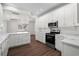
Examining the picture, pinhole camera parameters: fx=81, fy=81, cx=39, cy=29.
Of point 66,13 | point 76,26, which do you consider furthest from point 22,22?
point 76,26

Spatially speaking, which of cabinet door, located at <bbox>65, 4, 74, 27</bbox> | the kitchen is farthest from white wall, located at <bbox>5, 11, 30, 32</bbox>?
cabinet door, located at <bbox>65, 4, 74, 27</bbox>

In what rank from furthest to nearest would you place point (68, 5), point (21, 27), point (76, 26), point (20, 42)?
point (21, 27), point (20, 42), point (68, 5), point (76, 26)

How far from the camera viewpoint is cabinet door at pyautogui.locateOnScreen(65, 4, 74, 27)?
272 cm

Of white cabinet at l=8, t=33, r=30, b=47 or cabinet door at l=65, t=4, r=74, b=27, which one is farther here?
white cabinet at l=8, t=33, r=30, b=47

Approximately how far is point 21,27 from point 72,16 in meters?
2.60

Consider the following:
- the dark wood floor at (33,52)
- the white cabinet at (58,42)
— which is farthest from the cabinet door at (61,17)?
the dark wood floor at (33,52)

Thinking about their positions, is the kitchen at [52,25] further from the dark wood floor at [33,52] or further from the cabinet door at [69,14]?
the dark wood floor at [33,52]

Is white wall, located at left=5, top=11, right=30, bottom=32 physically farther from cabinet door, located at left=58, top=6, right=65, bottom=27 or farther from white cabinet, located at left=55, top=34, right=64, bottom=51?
white cabinet, located at left=55, top=34, right=64, bottom=51

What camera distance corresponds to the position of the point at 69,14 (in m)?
2.82

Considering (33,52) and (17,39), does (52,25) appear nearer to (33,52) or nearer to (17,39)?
→ (33,52)

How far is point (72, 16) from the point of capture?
2.68 meters

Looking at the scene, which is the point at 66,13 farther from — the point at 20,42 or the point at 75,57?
the point at 20,42

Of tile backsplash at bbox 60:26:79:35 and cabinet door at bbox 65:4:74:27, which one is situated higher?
cabinet door at bbox 65:4:74:27

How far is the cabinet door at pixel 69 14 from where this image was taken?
8.92ft
